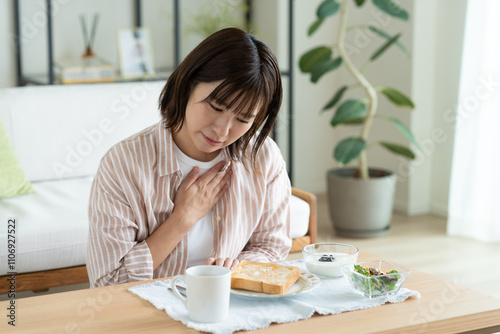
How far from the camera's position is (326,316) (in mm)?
1149

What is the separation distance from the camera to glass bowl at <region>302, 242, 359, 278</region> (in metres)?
1.34

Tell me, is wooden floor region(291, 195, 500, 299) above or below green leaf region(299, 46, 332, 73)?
below

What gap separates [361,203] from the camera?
11.3ft

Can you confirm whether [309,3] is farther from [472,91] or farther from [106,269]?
[106,269]

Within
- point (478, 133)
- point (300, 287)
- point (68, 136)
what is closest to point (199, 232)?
point (300, 287)

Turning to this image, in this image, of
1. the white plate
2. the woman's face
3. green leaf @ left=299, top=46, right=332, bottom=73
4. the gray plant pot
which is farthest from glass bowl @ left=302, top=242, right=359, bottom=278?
green leaf @ left=299, top=46, right=332, bottom=73

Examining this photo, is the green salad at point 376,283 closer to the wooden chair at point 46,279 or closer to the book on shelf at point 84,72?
the wooden chair at point 46,279

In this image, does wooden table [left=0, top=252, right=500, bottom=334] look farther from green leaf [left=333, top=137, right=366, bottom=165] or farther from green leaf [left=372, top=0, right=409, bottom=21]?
green leaf [left=372, top=0, right=409, bottom=21]

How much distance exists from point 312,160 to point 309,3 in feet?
3.30

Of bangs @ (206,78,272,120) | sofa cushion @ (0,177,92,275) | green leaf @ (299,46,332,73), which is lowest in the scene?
sofa cushion @ (0,177,92,275)

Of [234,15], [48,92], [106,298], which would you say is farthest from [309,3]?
[106,298]

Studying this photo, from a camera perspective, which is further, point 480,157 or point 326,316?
point 480,157

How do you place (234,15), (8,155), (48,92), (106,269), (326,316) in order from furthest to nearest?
(234,15) < (48,92) < (8,155) < (106,269) < (326,316)

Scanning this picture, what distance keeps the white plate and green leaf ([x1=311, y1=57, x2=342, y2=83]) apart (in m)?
2.17
